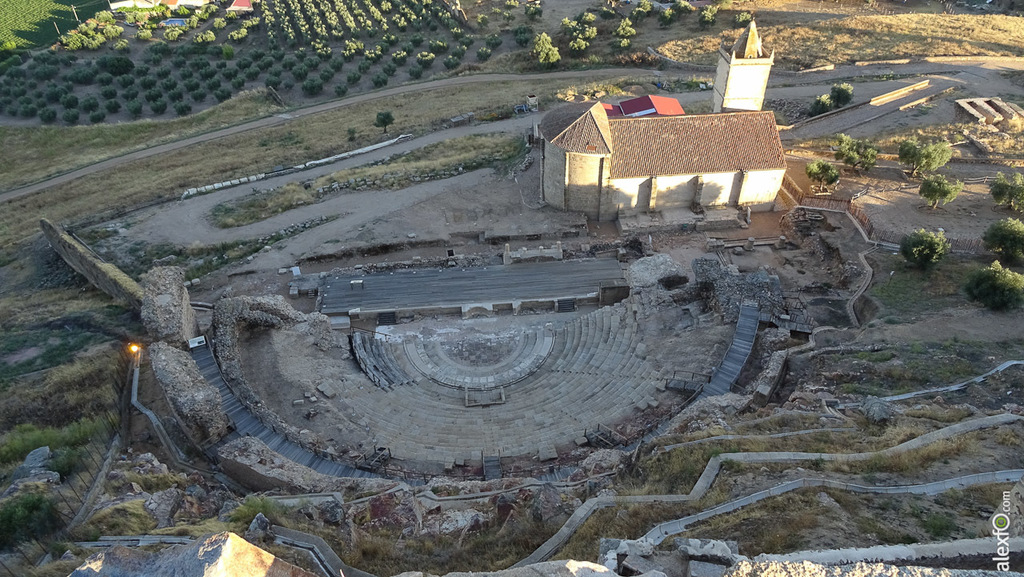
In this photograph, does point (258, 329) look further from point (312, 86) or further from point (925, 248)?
point (312, 86)

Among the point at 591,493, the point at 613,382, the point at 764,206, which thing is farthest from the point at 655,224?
the point at 591,493

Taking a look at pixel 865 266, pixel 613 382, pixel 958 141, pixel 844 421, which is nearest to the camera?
pixel 844 421

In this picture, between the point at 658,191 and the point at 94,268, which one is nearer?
the point at 94,268

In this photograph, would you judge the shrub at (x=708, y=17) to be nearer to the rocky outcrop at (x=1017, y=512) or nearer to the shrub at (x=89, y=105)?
the rocky outcrop at (x=1017, y=512)

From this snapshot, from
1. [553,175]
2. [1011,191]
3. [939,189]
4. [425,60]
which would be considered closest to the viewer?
[1011,191]

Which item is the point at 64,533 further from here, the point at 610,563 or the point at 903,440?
the point at 903,440

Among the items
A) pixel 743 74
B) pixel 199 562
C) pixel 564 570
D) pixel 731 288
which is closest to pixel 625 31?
pixel 743 74
